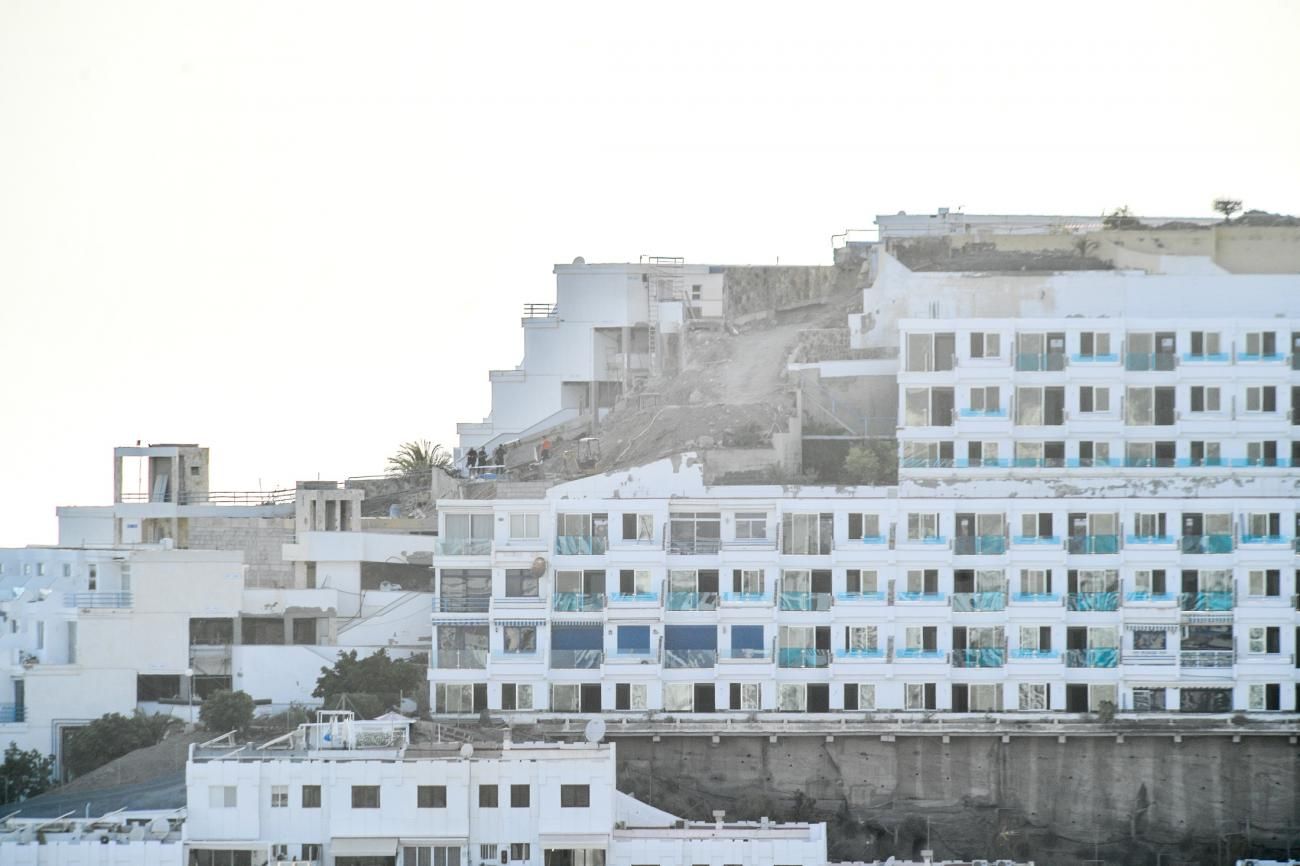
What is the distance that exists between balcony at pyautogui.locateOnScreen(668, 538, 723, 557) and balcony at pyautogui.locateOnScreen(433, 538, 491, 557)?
5.02 meters

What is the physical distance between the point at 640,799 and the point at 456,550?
8742mm

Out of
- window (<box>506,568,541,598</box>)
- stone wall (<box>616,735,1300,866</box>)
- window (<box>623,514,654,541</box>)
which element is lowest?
stone wall (<box>616,735,1300,866</box>)

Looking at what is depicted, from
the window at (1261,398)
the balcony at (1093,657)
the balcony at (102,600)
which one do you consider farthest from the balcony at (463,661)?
the window at (1261,398)

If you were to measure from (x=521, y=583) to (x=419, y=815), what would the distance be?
10.5 metres

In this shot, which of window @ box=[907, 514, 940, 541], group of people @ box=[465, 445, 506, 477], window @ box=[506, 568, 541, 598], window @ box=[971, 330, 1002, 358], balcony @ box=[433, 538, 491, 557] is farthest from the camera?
group of people @ box=[465, 445, 506, 477]

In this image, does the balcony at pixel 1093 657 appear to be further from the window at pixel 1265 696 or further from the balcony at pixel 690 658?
the balcony at pixel 690 658

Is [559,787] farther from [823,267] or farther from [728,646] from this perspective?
[823,267]

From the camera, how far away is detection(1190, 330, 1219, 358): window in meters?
Answer: 78.0

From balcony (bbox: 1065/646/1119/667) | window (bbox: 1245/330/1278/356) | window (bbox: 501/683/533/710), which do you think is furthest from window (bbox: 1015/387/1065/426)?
window (bbox: 501/683/533/710)

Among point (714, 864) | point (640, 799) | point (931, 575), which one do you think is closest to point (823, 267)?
point (931, 575)

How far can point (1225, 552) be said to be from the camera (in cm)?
7581

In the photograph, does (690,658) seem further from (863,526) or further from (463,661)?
(463,661)

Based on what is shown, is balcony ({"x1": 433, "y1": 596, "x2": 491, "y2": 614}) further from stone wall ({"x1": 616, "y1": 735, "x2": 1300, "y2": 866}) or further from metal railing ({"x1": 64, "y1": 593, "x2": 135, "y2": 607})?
metal railing ({"x1": 64, "y1": 593, "x2": 135, "y2": 607})

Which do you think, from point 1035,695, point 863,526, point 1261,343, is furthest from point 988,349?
point 1035,695
